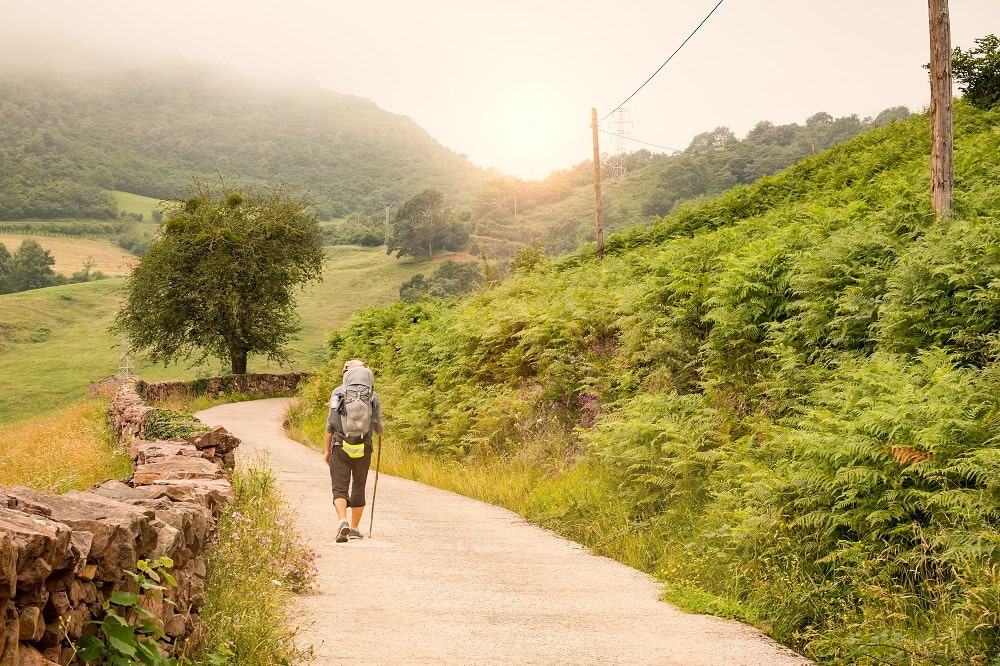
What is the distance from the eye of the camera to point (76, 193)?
17488cm

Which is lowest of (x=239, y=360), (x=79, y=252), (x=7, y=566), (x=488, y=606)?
(x=239, y=360)

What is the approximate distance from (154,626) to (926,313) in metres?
8.34

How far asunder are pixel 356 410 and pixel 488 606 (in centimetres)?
376

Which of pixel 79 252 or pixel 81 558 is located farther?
pixel 79 252

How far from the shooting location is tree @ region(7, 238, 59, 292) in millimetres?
113812

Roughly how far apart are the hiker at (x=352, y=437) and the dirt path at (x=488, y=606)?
51 cm

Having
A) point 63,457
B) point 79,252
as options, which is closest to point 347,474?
point 63,457

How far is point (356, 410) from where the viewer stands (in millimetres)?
10852

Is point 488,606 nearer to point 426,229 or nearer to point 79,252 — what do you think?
point 426,229

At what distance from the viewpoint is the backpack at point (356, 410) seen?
1087 cm

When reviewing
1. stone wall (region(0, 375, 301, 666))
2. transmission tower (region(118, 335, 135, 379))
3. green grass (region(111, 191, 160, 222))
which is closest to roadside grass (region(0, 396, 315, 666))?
stone wall (region(0, 375, 301, 666))

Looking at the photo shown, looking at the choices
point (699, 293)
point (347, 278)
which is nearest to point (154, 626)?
point (699, 293)

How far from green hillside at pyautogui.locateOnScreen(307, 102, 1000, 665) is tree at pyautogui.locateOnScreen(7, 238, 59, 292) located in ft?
359

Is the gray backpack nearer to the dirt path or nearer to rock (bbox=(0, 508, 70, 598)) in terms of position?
the dirt path
